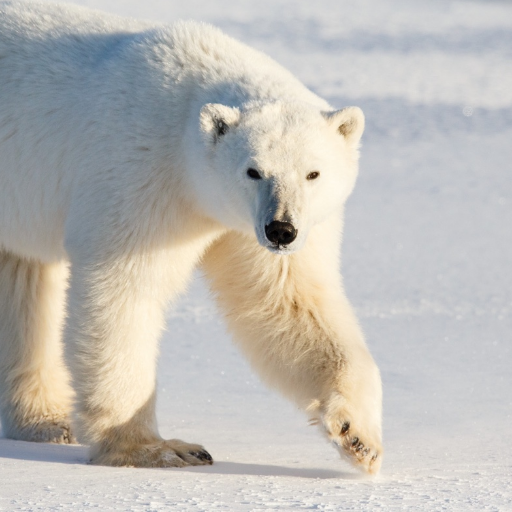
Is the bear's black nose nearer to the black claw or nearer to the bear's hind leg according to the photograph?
the black claw

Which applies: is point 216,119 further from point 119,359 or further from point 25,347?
point 25,347

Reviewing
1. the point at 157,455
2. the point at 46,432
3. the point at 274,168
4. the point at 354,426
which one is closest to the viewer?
the point at 274,168

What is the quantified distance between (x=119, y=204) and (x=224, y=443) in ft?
3.15

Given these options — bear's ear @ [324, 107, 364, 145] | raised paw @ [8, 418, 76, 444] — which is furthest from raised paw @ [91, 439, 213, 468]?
bear's ear @ [324, 107, 364, 145]

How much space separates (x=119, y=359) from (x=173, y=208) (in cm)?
52

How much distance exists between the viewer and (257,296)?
3795 millimetres

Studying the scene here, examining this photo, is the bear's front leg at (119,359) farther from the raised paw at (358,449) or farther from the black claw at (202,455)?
the raised paw at (358,449)

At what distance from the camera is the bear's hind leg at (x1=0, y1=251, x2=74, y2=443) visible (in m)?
4.36

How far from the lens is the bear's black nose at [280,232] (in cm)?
315

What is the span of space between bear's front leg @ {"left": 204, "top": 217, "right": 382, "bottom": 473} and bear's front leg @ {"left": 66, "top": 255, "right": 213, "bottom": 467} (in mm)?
336

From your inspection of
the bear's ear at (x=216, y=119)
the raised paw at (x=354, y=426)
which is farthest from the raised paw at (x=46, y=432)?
the bear's ear at (x=216, y=119)

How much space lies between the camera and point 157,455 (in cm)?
355

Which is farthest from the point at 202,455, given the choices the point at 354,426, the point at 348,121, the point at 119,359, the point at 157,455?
the point at 348,121

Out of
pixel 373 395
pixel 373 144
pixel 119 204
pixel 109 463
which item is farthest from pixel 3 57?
pixel 373 144
